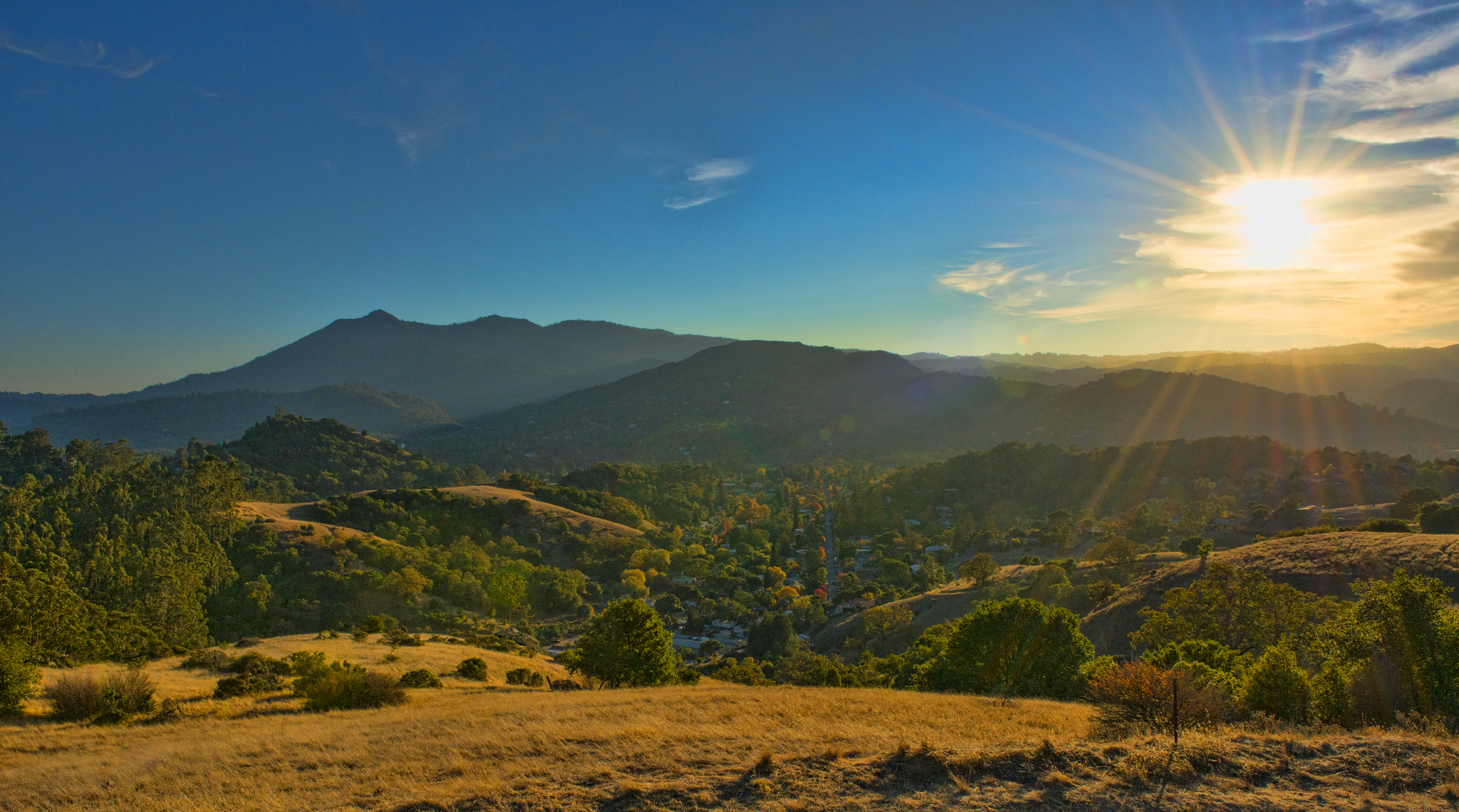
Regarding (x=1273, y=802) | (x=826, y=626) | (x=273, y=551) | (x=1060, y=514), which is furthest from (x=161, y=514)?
(x=1060, y=514)

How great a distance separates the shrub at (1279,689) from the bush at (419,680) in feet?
109

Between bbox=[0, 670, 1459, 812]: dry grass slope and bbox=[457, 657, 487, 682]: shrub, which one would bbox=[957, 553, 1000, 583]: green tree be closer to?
bbox=[0, 670, 1459, 812]: dry grass slope

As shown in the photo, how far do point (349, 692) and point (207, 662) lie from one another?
467 inches

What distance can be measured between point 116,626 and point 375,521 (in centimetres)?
6136

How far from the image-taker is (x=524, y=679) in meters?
34.0

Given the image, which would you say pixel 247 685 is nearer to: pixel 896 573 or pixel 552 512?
pixel 896 573

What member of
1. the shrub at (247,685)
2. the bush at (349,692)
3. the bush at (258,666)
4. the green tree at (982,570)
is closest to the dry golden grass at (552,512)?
the green tree at (982,570)

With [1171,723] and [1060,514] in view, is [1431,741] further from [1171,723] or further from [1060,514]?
[1060,514]

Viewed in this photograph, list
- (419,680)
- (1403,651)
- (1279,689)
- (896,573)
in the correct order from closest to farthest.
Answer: (1279,689)
(1403,651)
(419,680)
(896,573)

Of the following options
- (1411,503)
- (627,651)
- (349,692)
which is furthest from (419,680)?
(1411,503)

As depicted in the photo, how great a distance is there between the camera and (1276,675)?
19891 millimetres

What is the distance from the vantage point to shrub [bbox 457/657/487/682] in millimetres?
34438

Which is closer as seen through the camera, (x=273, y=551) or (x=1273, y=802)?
(x=1273, y=802)

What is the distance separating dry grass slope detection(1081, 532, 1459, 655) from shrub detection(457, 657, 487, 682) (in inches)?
1607
